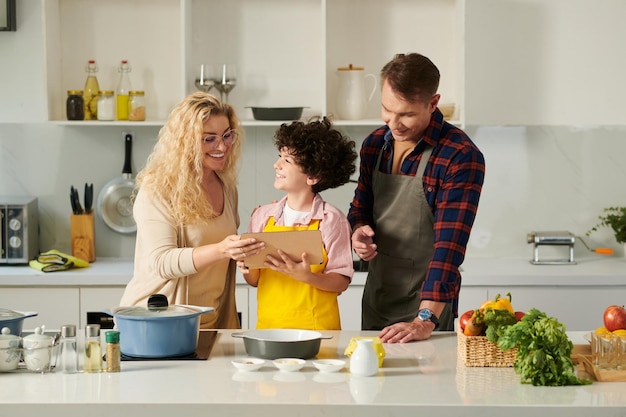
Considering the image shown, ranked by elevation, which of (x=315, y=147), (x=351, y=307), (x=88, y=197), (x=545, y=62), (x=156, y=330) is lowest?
(x=351, y=307)

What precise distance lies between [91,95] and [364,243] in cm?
217

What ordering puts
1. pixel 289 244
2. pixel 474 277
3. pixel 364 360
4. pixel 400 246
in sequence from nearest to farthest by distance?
pixel 364 360, pixel 289 244, pixel 400 246, pixel 474 277

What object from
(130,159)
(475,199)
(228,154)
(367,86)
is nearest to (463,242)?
(475,199)

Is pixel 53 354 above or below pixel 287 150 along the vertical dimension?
below

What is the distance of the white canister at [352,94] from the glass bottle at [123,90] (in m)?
1.07

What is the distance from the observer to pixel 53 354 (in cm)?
248

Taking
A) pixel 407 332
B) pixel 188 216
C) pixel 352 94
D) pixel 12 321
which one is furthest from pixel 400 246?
pixel 352 94

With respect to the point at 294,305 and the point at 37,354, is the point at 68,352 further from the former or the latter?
the point at 294,305

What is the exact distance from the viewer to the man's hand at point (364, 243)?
3.00 m

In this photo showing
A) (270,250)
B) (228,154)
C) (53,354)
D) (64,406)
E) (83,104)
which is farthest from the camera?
(83,104)

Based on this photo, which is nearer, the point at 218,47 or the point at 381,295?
the point at 381,295

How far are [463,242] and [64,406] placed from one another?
136 centimetres

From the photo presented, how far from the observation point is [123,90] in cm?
464

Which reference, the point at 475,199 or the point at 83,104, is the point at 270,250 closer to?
the point at 475,199
